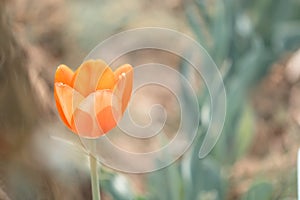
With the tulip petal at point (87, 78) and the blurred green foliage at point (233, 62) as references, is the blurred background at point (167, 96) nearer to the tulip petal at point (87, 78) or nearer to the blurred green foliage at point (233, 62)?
the blurred green foliage at point (233, 62)

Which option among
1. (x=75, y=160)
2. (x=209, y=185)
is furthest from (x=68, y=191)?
(x=209, y=185)

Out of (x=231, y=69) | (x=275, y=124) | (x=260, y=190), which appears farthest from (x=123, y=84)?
(x=275, y=124)

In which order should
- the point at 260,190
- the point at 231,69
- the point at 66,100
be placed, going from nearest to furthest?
the point at 66,100
the point at 260,190
the point at 231,69

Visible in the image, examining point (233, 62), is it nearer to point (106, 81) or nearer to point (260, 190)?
point (260, 190)

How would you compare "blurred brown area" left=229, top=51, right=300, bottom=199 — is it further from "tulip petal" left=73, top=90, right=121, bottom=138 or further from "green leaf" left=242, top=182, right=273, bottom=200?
"tulip petal" left=73, top=90, right=121, bottom=138

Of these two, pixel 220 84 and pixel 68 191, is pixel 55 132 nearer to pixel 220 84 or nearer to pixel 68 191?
pixel 68 191

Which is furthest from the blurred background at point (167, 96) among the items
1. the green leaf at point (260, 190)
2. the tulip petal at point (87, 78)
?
the tulip petal at point (87, 78)

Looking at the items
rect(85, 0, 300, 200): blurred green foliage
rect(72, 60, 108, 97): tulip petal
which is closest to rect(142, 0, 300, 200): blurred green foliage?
rect(85, 0, 300, 200): blurred green foliage
